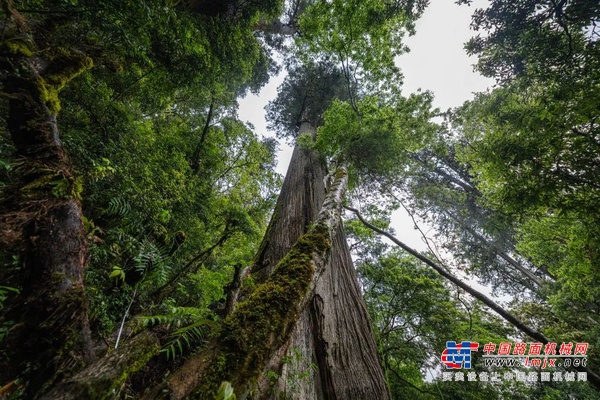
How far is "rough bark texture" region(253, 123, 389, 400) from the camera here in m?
2.41

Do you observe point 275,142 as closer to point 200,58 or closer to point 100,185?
point 200,58

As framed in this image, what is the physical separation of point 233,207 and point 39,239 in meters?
4.25

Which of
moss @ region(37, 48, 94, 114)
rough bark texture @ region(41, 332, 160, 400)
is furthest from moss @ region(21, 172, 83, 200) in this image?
rough bark texture @ region(41, 332, 160, 400)

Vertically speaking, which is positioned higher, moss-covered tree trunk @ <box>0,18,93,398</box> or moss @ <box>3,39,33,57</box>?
moss @ <box>3,39,33,57</box>

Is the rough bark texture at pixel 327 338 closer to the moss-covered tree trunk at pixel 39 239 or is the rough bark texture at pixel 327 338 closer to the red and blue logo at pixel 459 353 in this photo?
the moss-covered tree trunk at pixel 39 239

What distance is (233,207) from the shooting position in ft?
19.2

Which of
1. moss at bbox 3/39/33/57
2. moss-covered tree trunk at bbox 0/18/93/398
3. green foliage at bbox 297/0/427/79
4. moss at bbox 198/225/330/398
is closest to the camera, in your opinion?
moss at bbox 198/225/330/398

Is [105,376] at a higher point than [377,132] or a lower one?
lower

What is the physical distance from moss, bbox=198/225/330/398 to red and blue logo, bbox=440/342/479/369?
522 cm

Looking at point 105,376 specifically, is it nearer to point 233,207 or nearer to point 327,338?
point 327,338

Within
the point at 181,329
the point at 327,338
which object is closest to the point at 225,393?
the point at 181,329

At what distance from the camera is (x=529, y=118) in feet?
12.5

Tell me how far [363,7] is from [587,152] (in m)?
5.25

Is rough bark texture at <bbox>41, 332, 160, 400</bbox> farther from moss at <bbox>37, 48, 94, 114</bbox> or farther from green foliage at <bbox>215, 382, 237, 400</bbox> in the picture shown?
moss at <bbox>37, 48, 94, 114</bbox>
